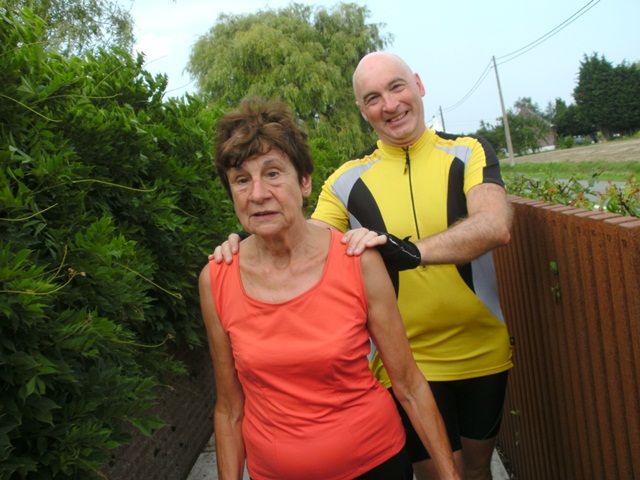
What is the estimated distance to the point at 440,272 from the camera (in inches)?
116

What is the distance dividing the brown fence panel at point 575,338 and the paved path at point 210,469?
0.49 metres

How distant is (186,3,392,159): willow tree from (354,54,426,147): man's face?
73.3ft

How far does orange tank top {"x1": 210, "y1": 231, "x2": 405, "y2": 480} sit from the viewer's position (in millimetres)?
2113

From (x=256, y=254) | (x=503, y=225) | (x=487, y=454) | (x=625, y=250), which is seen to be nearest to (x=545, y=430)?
(x=487, y=454)

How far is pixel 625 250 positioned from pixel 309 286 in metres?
0.95

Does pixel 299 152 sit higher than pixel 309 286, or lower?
higher

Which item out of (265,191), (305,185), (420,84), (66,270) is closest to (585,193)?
(420,84)

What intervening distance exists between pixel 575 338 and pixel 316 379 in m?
1.19

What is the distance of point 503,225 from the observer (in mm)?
2668

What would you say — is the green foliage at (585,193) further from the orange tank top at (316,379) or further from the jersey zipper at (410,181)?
the orange tank top at (316,379)

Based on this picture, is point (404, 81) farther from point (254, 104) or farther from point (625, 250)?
point (625, 250)

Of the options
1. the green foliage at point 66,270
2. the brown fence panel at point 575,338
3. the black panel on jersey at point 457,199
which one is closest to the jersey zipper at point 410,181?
the black panel on jersey at point 457,199

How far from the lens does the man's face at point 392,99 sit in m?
3.02

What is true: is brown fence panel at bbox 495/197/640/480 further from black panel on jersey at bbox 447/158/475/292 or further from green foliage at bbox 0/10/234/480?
green foliage at bbox 0/10/234/480
